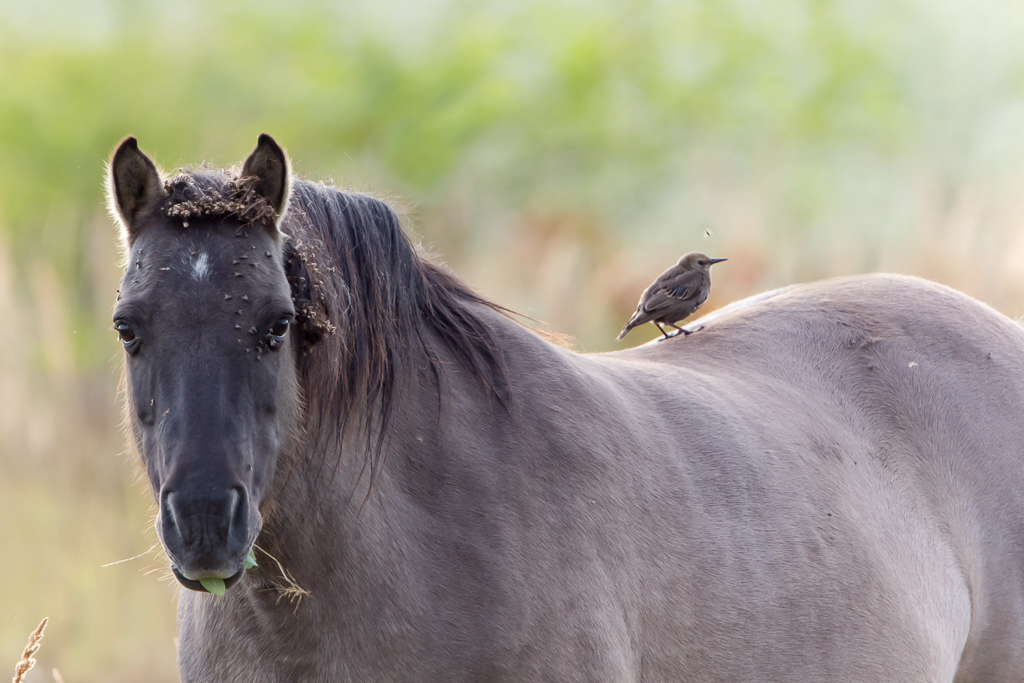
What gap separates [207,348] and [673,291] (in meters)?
1.70

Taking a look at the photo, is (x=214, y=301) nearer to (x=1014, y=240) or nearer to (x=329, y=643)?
(x=329, y=643)

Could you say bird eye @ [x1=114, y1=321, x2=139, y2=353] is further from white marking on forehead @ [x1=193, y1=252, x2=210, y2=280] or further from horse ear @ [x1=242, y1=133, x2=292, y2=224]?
horse ear @ [x1=242, y1=133, x2=292, y2=224]

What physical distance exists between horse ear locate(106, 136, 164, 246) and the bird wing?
161cm

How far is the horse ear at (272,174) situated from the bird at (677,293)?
1.37 m

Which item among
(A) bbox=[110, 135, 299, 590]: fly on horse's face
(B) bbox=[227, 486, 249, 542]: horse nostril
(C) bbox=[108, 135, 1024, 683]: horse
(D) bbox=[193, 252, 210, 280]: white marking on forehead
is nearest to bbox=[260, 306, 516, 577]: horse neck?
(C) bbox=[108, 135, 1024, 683]: horse

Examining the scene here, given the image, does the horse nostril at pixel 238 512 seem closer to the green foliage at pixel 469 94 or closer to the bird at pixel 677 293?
the bird at pixel 677 293

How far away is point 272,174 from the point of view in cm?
182

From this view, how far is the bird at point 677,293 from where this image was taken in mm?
2895

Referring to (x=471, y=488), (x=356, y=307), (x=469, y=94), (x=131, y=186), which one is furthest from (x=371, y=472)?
(x=469, y=94)

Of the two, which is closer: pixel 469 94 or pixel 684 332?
pixel 684 332

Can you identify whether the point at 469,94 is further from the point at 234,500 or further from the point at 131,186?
the point at 234,500

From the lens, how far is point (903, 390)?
9.61 ft

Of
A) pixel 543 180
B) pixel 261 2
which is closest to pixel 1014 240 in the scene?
pixel 543 180

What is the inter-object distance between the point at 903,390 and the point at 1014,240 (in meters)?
3.56
